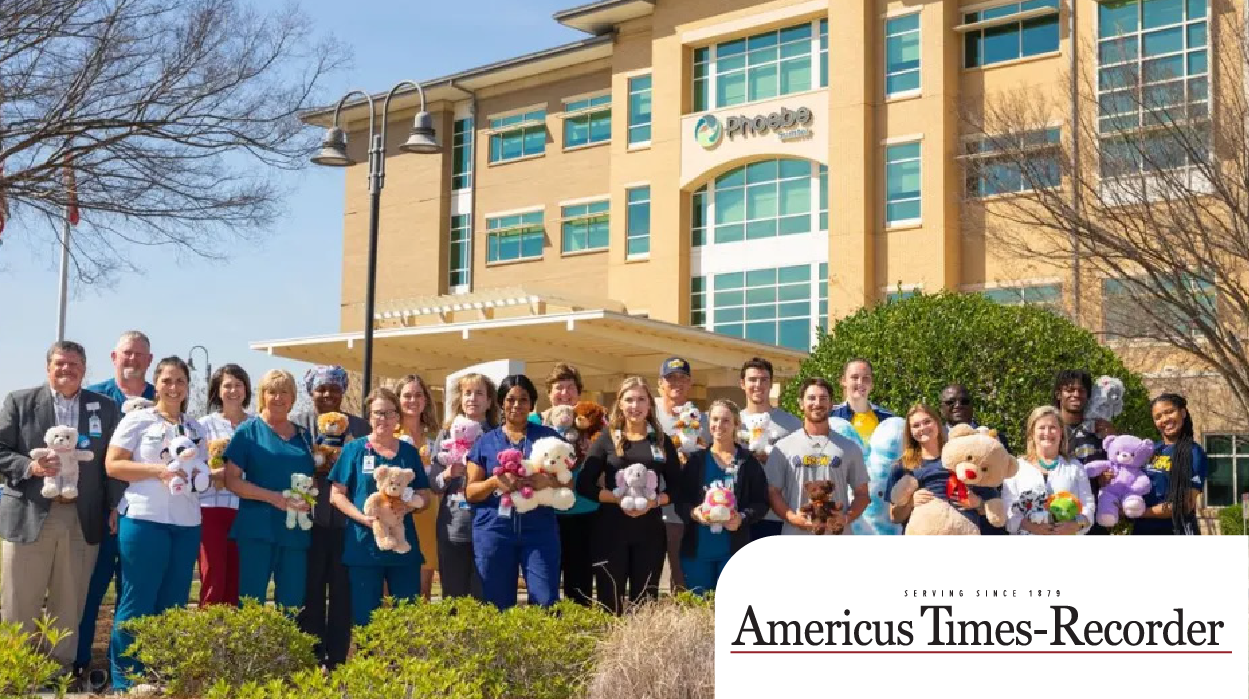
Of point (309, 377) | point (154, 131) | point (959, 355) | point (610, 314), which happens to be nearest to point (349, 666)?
point (309, 377)

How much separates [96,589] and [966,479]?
5050 mm

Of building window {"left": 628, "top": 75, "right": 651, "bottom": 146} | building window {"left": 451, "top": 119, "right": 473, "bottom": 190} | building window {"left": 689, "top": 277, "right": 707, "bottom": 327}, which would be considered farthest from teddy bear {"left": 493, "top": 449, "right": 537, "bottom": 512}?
building window {"left": 451, "top": 119, "right": 473, "bottom": 190}

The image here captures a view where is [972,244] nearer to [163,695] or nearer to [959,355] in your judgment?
[959,355]

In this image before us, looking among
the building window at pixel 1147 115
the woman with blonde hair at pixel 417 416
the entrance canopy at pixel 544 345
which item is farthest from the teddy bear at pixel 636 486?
the entrance canopy at pixel 544 345

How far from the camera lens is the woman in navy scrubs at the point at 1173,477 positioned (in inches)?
348

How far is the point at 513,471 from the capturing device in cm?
747

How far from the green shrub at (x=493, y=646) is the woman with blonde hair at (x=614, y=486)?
66.8 inches

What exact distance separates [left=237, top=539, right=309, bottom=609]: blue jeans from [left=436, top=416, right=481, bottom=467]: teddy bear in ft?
4.16

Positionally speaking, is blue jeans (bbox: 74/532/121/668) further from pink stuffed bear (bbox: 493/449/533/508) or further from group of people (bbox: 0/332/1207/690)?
pink stuffed bear (bbox: 493/449/533/508)

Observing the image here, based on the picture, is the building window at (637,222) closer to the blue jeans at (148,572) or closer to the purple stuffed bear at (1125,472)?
the purple stuffed bear at (1125,472)

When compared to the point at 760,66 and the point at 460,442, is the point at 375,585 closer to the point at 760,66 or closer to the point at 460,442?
the point at 460,442

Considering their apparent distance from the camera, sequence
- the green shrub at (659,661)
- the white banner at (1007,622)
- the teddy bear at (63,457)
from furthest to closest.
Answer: the teddy bear at (63,457), the green shrub at (659,661), the white banner at (1007,622)

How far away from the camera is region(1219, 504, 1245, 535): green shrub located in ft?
77.6

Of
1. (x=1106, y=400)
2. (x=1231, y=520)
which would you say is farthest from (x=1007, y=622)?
(x=1231, y=520)
